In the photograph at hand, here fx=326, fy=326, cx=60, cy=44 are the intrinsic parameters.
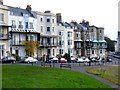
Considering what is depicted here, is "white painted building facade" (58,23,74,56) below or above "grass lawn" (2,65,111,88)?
above

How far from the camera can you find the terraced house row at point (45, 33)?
63.5 meters

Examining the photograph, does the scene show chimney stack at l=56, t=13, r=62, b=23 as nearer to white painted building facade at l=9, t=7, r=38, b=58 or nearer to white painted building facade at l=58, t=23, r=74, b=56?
white painted building facade at l=58, t=23, r=74, b=56

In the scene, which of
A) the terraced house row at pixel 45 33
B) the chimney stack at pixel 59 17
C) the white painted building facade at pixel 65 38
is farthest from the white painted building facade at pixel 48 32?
the chimney stack at pixel 59 17

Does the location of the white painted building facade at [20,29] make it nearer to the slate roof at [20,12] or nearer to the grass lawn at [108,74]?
the slate roof at [20,12]

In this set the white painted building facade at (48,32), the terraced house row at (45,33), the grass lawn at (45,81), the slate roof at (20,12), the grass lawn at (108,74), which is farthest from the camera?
the white painted building facade at (48,32)

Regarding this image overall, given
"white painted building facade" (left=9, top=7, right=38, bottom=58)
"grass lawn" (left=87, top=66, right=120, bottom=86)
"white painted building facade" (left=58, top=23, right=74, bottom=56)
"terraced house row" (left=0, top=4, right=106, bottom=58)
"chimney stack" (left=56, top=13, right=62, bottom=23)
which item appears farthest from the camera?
"chimney stack" (left=56, top=13, right=62, bottom=23)

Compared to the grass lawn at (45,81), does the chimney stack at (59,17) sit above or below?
above

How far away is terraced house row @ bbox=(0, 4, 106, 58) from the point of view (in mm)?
63531

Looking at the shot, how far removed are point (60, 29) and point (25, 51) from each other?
754 inches

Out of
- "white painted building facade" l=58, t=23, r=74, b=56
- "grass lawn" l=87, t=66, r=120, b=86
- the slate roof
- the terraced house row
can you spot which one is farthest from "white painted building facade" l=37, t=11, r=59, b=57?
"grass lawn" l=87, t=66, r=120, b=86

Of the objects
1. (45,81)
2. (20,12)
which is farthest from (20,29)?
(45,81)

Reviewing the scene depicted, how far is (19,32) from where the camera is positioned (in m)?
70.8

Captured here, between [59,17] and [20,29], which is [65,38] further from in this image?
[20,29]

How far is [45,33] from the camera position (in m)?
82.0
